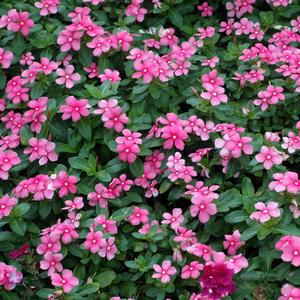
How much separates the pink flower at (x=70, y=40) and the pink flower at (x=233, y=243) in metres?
1.46

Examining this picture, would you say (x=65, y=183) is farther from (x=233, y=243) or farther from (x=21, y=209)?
(x=233, y=243)

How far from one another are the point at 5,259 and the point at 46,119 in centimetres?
74

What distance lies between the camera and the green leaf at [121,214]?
9.36 feet

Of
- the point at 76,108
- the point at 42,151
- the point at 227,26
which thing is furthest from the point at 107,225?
the point at 227,26

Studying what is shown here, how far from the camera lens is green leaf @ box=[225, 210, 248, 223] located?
8.95 ft

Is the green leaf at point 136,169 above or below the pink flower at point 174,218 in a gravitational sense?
above

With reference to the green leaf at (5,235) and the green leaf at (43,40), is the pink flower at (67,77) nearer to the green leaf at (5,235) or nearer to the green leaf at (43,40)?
the green leaf at (43,40)

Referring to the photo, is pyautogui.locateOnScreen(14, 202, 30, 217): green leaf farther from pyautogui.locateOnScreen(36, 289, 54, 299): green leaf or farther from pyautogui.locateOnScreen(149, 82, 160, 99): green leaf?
pyautogui.locateOnScreen(149, 82, 160, 99): green leaf

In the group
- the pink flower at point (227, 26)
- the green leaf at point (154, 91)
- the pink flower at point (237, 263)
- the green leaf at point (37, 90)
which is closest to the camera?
the pink flower at point (237, 263)

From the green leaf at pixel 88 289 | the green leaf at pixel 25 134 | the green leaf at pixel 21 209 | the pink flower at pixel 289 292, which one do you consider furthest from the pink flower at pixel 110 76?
the pink flower at pixel 289 292

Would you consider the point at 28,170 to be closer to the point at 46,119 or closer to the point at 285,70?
the point at 46,119

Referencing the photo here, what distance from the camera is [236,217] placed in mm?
2738

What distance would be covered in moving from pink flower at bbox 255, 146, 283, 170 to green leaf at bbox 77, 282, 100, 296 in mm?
925

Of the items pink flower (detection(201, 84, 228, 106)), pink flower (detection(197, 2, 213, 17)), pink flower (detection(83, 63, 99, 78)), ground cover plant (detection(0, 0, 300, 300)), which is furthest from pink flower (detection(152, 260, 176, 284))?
pink flower (detection(197, 2, 213, 17))
